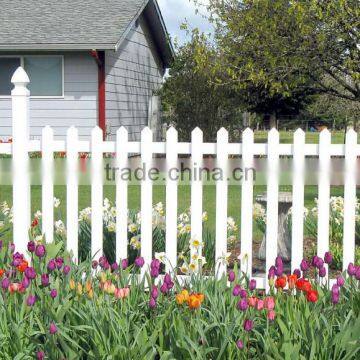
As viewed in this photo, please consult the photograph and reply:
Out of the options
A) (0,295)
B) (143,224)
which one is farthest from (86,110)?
(0,295)

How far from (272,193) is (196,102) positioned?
14858 millimetres

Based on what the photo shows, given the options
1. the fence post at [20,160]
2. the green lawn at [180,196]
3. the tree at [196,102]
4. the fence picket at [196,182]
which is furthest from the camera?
the tree at [196,102]

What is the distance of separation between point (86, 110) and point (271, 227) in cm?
1341

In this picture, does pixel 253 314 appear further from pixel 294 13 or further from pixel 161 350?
pixel 294 13

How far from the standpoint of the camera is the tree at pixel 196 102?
2002cm

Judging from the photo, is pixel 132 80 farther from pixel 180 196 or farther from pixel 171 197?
pixel 171 197

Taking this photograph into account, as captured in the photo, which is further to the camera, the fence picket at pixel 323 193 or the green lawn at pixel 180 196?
the green lawn at pixel 180 196

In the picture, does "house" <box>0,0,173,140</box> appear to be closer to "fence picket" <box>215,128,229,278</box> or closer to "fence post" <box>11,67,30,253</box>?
"fence post" <box>11,67,30,253</box>

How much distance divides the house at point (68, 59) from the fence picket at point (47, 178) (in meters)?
11.8

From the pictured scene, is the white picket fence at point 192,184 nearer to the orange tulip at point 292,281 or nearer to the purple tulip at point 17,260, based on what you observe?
the purple tulip at point 17,260

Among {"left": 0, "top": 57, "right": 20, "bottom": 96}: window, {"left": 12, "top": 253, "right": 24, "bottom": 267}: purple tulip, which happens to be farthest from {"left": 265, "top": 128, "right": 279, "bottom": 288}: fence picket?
{"left": 0, "top": 57, "right": 20, "bottom": 96}: window

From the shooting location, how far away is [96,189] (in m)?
5.61

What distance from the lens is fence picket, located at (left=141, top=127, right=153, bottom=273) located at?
5.42m

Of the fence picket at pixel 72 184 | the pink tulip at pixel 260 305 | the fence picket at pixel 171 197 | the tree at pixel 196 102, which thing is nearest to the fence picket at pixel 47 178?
the fence picket at pixel 72 184
